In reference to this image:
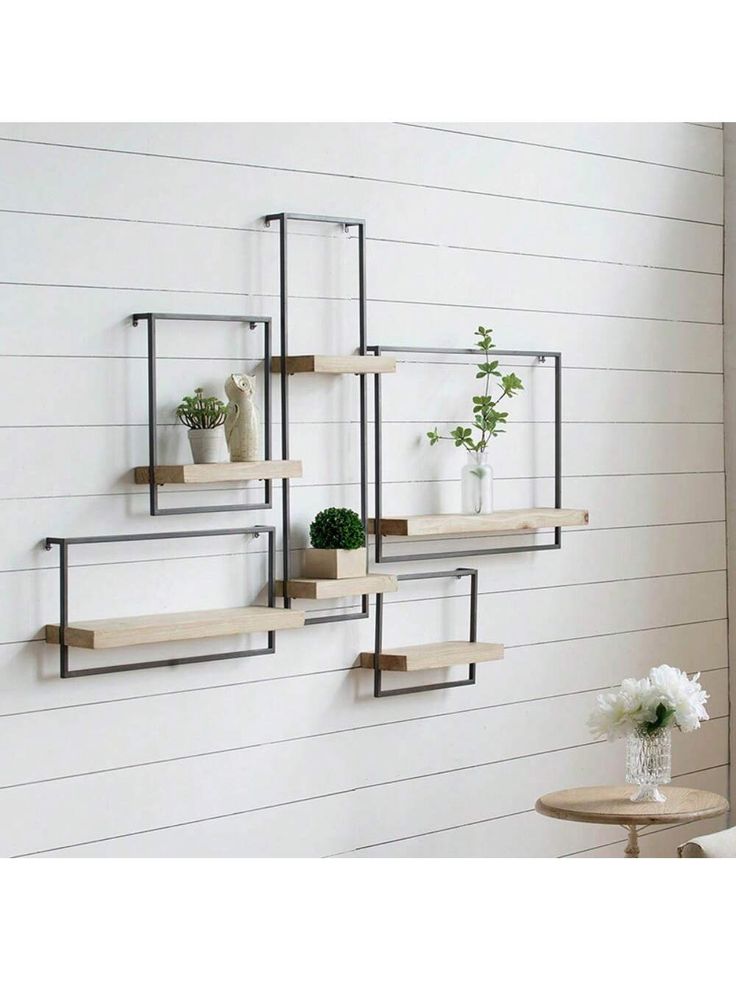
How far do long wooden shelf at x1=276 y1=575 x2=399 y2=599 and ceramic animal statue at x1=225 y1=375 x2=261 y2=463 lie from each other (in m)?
0.28

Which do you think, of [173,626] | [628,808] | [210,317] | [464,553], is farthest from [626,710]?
[210,317]

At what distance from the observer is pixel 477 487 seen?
292cm

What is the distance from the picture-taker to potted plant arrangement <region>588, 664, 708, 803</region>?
99.3 inches

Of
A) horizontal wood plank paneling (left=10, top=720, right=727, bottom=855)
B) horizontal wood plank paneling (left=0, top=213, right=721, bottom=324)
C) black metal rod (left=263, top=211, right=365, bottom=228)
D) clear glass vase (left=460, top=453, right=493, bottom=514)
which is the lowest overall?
horizontal wood plank paneling (left=10, top=720, right=727, bottom=855)

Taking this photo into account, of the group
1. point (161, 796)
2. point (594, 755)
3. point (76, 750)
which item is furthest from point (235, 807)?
point (594, 755)

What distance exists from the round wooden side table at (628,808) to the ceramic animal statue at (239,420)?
91cm

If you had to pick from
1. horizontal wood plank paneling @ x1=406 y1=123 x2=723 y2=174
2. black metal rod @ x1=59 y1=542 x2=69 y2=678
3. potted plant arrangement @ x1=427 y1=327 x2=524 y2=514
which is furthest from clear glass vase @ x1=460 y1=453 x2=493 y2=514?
black metal rod @ x1=59 y1=542 x2=69 y2=678

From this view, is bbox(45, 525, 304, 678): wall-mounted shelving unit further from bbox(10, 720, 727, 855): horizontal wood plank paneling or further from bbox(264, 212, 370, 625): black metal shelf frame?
bbox(10, 720, 727, 855): horizontal wood plank paneling

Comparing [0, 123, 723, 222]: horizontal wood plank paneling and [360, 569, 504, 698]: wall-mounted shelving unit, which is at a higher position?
[0, 123, 723, 222]: horizontal wood plank paneling

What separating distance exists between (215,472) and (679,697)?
0.98m

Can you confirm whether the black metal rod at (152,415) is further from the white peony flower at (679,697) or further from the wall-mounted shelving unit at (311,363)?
the white peony flower at (679,697)

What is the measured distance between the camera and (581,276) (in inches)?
126

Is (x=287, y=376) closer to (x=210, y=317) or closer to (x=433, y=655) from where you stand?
(x=210, y=317)

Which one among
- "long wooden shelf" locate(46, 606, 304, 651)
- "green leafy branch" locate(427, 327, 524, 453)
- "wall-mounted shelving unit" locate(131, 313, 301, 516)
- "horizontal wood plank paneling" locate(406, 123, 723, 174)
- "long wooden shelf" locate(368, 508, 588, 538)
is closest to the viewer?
"long wooden shelf" locate(46, 606, 304, 651)
